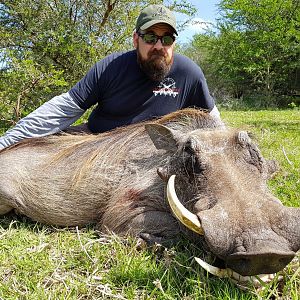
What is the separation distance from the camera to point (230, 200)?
69.4 inches

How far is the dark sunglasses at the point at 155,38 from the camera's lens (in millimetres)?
3084

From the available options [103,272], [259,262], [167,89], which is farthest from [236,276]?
[167,89]

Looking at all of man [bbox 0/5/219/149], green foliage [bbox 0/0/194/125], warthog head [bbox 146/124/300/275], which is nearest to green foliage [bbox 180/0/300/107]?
green foliage [bbox 0/0/194/125]

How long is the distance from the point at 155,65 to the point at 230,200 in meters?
1.59

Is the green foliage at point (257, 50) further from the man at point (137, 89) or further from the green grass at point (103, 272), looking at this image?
the green grass at point (103, 272)

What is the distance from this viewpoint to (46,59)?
6566mm

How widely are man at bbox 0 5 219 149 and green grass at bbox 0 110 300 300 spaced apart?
90 cm

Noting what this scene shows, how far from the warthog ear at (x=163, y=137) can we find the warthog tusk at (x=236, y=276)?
89 cm

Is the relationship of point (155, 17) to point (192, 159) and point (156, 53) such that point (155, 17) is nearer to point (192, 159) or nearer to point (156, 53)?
point (156, 53)

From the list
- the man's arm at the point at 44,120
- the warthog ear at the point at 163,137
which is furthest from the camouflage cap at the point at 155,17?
the warthog ear at the point at 163,137

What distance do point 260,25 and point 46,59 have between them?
15709 mm

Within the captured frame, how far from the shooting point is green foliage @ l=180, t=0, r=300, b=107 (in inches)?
745

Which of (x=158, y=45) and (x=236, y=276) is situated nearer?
(x=236, y=276)

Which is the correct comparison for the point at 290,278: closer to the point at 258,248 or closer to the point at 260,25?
the point at 258,248
